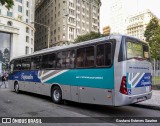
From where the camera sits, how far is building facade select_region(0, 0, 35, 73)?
58047 mm

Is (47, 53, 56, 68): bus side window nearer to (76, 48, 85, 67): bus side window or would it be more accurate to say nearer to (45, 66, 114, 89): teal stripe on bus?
(45, 66, 114, 89): teal stripe on bus

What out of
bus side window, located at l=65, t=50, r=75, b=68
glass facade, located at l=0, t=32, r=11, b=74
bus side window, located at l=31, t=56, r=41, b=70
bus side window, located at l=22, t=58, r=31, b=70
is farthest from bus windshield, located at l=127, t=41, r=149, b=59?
glass facade, located at l=0, t=32, r=11, b=74

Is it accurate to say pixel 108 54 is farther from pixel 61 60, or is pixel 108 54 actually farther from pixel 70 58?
pixel 61 60

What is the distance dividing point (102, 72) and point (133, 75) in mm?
1247

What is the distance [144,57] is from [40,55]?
265 inches

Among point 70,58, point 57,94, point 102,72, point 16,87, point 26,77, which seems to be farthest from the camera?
point 16,87

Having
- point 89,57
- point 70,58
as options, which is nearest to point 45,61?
point 70,58

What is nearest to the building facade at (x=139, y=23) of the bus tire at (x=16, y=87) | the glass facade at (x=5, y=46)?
the glass facade at (x=5, y=46)

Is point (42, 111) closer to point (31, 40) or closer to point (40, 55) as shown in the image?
point (40, 55)

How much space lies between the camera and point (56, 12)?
8250cm

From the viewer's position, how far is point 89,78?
9.72 meters

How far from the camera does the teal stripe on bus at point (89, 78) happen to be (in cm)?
880

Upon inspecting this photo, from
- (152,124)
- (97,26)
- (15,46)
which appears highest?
(97,26)

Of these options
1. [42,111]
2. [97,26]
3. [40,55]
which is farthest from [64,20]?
[42,111]
